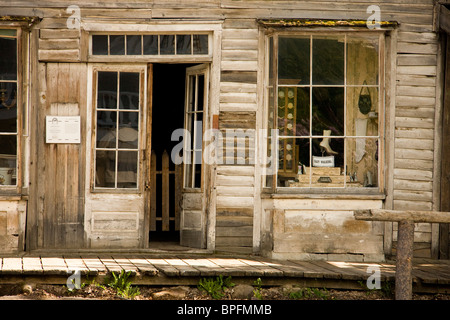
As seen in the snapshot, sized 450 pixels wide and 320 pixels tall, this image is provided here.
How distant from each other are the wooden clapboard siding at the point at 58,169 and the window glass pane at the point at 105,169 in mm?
194

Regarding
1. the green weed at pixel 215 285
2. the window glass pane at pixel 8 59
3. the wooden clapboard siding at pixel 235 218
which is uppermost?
the window glass pane at pixel 8 59

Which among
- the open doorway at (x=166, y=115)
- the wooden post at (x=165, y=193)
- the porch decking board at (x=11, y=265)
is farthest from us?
the open doorway at (x=166, y=115)

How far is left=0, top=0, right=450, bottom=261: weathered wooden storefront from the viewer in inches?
354

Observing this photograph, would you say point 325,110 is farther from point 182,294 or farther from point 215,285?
point 182,294

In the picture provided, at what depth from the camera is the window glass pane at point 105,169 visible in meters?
9.13

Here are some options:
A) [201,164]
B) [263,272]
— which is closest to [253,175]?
[201,164]

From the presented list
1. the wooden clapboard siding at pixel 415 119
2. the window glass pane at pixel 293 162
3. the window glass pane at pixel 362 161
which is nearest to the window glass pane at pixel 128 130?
the window glass pane at pixel 293 162

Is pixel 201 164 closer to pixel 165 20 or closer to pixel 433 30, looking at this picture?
pixel 165 20

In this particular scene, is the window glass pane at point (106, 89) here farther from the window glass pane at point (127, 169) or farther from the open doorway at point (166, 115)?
the open doorway at point (166, 115)

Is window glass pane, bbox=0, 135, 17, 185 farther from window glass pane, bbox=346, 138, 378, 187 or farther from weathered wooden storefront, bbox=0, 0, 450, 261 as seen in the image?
window glass pane, bbox=346, 138, 378, 187

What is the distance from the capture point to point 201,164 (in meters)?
9.37

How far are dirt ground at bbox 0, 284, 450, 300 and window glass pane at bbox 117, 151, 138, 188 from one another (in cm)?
211

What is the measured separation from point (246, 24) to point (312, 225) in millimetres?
2724
